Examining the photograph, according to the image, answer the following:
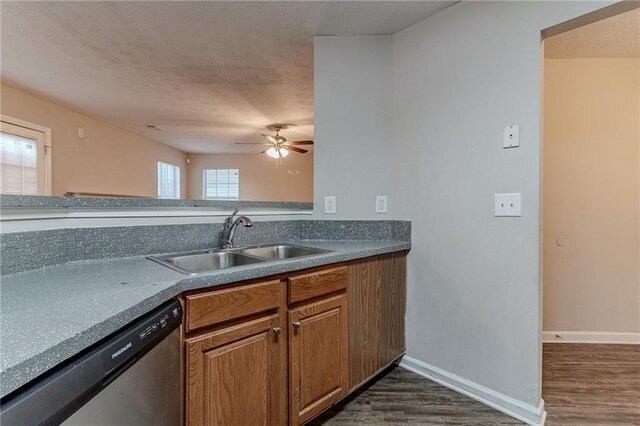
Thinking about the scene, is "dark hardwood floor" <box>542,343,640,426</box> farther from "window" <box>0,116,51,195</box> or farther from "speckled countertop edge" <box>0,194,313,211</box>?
"window" <box>0,116,51,195</box>

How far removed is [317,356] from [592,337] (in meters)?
2.35

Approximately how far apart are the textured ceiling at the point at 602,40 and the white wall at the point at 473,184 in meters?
0.87

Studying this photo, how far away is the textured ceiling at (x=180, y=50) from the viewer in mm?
1917

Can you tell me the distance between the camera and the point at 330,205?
2.10 meters

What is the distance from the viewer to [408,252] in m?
1.97

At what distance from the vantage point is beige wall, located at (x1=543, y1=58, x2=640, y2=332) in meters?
2.32

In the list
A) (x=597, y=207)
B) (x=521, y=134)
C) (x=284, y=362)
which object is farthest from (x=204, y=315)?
(x=597, y=207)

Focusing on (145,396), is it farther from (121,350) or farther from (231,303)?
(231,303)

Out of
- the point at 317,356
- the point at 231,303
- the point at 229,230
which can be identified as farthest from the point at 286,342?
the point at 229,230

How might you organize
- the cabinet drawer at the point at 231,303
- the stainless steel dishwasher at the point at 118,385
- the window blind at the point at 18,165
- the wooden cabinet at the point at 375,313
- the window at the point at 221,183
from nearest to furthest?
1. the stainless steel dishwasher at the point at 118,385
2. the cabinet drawer at the point at 231,303
3. the wooden cabinet at the point at 375,313
4. the window blind at the point at 18,165
5. the window at the point at 221,183


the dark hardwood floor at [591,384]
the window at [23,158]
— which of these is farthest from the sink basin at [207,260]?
the window at [23,158]

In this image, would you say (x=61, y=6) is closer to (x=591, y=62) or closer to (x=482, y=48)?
(x=482, y=48)

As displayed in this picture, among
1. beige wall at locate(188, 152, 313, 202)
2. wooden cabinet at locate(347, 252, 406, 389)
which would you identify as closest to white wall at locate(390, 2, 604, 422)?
wooden cabinet at locate(347, 252, 406, 389)

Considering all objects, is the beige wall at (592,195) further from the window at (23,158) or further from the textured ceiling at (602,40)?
the window at (23,158)
